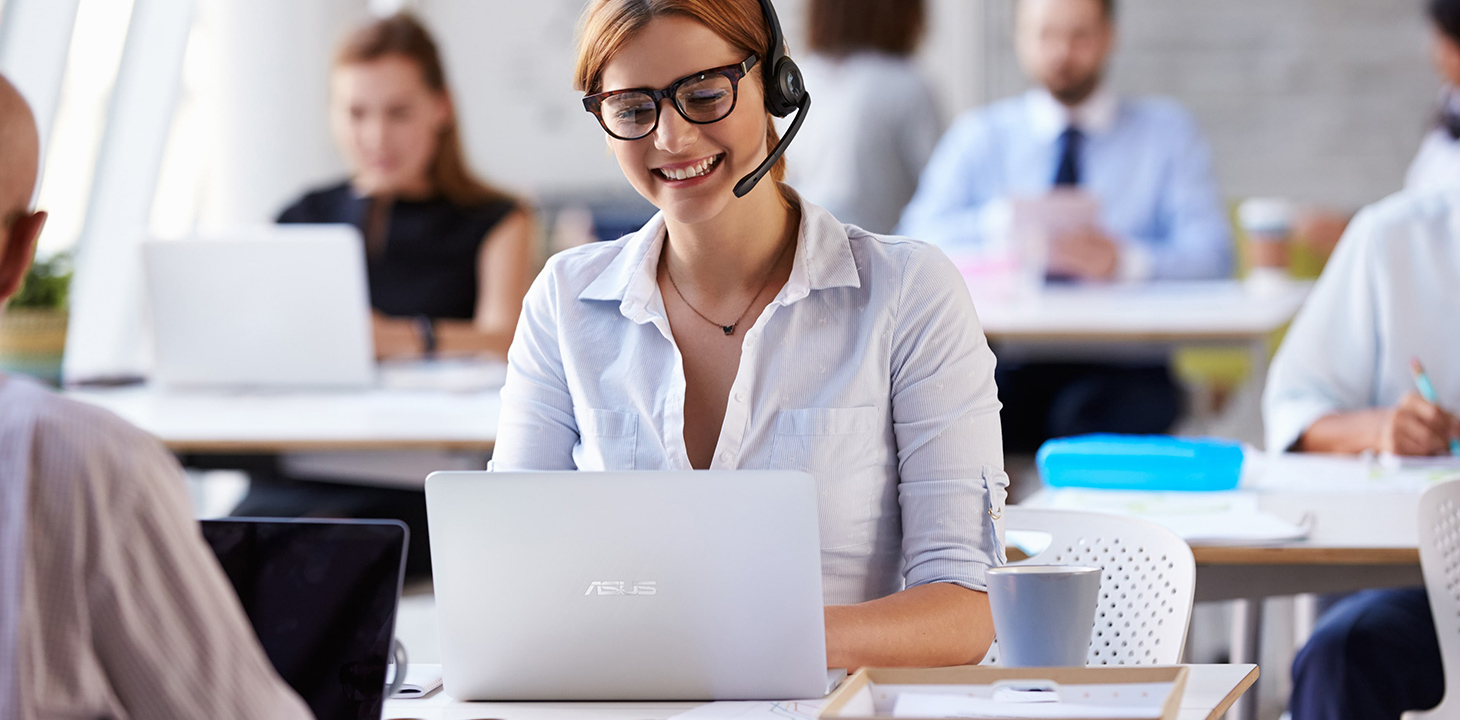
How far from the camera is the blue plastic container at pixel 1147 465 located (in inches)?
76.8

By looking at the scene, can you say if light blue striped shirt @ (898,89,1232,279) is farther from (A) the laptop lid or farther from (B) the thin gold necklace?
(A) the laptop lid

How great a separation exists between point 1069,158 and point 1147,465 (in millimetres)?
2455

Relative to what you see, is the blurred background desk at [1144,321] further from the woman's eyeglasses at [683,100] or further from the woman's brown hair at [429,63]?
the woman's eyeglasses at [683,100]

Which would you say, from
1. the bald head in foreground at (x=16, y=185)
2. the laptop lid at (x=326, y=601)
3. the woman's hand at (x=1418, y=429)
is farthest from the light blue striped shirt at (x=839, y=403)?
the woman's hand at (x=1418, y=429)

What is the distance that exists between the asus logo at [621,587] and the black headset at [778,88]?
0.49 m

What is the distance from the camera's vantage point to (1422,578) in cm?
168

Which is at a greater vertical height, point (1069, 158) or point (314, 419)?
point (1069, 158)

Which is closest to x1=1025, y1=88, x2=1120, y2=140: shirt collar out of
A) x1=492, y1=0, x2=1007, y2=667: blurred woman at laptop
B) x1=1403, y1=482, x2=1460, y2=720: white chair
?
x1=1403, y1=482, x2=1460, y2=720: white chair

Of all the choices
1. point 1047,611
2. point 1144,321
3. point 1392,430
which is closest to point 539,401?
point 1047,611

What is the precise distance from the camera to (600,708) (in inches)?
43.9

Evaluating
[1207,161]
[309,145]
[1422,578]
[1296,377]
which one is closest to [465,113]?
[309,145]

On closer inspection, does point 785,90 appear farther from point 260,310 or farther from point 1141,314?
point 1141,314

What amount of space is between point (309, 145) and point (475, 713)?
3562mm

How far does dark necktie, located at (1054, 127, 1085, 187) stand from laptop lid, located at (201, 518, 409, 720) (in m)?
3.53
